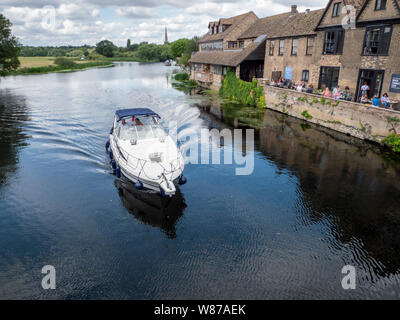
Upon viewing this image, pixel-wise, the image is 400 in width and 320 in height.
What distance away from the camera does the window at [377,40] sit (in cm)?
2264

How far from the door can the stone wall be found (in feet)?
10.3

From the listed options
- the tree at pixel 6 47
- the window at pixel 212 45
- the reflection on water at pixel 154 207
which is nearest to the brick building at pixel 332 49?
the window at pixel 212 45

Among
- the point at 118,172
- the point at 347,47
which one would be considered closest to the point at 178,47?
the point at 347,47

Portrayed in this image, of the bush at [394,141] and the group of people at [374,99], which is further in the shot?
the group of people at [374,99]

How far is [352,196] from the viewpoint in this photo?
46.6ft

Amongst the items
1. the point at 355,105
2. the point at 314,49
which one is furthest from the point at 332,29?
the point at 355,105

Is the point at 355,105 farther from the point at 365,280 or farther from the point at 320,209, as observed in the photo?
the point at 365,280

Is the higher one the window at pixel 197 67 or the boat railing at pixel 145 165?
the window at pixel 197 67

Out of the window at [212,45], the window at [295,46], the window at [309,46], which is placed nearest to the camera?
the window at [309,46]

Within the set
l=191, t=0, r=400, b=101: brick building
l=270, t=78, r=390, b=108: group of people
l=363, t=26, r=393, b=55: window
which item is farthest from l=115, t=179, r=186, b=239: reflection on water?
l=363, t=26, r=393, b=55: window

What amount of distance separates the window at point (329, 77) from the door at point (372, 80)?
2.87 meters

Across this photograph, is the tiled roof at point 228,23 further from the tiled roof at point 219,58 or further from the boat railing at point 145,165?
the boat railing at point 145,165

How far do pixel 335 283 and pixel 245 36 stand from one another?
1798 inches

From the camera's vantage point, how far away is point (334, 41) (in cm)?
2758
